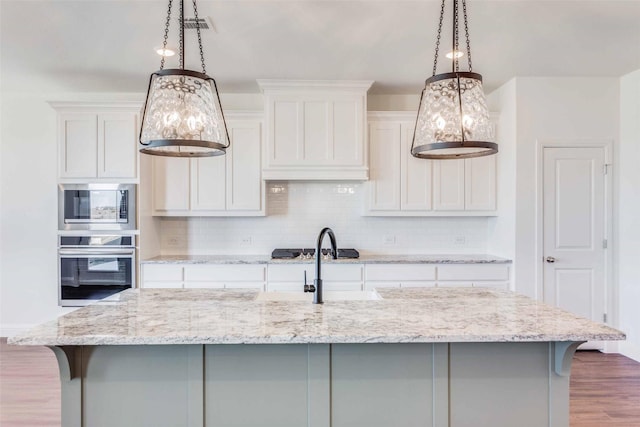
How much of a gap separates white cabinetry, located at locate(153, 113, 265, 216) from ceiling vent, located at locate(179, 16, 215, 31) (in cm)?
131

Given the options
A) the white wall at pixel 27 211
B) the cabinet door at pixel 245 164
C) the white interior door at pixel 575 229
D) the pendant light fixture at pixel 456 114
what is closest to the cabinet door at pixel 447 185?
the white interior door at pixel 575 229

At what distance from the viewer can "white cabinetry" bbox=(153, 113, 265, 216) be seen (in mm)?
4098

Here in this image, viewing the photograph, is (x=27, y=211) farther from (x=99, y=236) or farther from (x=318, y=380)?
(x=318, y=380)

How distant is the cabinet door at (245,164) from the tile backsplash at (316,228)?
1.16 feet

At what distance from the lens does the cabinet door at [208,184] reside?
161 inches

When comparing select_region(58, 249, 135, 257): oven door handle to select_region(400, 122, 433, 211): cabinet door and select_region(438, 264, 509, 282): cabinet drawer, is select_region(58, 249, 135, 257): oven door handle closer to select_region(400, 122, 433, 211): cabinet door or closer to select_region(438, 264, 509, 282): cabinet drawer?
select_region(400, 122, 433, 211): cabinet door

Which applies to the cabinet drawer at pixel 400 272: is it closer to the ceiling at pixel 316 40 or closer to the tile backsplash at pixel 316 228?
the tile backsplash at pixel 316 228

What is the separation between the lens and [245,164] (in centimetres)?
410

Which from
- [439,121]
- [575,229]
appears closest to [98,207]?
[439,121]

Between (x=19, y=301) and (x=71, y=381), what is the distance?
141 inches

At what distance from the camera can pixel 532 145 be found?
3855 mm

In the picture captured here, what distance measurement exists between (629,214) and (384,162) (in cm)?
237

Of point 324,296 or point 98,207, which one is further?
point 98,207

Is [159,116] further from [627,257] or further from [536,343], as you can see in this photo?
[627,257]
